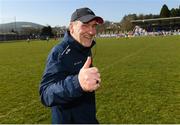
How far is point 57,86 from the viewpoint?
3.04 m

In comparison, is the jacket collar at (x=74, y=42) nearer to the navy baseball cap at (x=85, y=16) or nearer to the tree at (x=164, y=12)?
the navy baseball cap at (x=85, y=16)

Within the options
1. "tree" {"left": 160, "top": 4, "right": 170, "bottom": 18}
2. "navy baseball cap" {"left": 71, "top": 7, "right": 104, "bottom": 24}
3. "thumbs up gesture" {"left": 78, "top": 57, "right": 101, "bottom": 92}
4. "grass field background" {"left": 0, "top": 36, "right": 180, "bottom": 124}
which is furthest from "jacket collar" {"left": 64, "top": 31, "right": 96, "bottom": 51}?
"tree" {"left": 160, "top": 4, "right": 170, "bottom": 18}

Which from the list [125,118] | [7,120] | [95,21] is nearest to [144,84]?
[125,118]

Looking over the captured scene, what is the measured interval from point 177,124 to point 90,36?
5.23 meters

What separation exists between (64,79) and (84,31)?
0.46m

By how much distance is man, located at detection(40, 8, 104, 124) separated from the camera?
319cm

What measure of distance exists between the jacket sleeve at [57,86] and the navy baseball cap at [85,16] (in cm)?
37

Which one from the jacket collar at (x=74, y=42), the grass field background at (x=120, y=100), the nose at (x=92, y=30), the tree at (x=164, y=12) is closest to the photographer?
the nose at (x=92, y=30)

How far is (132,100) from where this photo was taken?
10891mm

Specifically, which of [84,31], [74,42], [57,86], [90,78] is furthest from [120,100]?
[90,78]

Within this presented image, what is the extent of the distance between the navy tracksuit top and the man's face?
71mm

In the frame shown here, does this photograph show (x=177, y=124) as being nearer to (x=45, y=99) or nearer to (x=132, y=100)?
(x=132, y=100)

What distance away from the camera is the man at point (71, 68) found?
3188 millimetres

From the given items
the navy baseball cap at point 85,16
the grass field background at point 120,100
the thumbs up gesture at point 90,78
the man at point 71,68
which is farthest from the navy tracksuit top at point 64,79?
the grass field background at point 120,100
